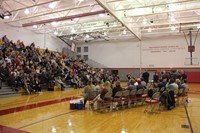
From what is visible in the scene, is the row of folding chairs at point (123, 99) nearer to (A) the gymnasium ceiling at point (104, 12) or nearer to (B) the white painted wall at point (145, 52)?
(A) the gymnasium ceiling at point (104, 12)

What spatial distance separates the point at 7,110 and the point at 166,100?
5.88 metres

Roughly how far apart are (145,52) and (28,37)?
1273 cm

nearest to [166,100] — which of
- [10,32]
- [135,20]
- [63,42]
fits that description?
[135,20]

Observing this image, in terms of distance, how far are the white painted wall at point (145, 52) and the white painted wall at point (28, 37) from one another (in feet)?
14.1

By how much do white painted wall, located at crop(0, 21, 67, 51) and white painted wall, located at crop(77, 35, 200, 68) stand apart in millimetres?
4285

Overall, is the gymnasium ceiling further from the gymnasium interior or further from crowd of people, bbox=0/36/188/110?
crowd of people, bbox=0/36/188/110

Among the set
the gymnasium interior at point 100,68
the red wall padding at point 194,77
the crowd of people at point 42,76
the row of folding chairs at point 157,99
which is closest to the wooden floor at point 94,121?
the gymnasium interior at point 100,68

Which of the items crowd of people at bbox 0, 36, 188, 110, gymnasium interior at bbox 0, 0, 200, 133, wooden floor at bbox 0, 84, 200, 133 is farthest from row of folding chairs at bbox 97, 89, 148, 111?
wooden floor at bbox 0, 84, 200, 133

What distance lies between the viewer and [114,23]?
15688 millimetres

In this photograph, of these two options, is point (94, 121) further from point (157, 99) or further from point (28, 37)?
point (28, 37)

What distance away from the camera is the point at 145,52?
21.0 metres

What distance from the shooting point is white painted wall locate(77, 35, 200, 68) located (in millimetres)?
19383

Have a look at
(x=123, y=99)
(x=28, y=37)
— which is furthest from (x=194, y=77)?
(x=28, y=37)

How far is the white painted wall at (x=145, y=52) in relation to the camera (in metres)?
19.4
